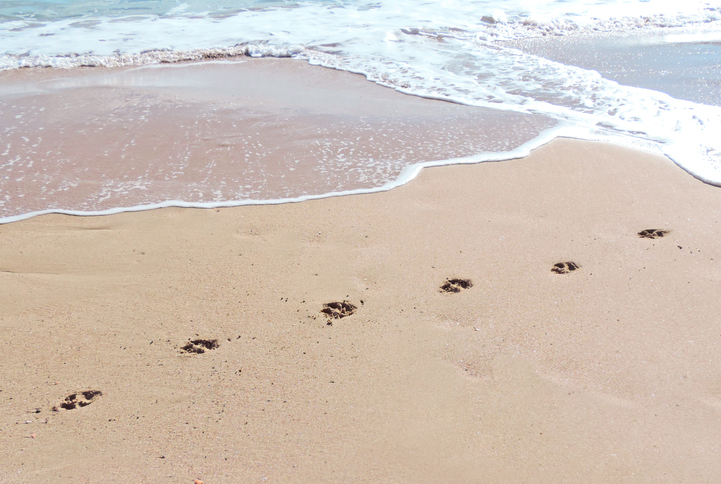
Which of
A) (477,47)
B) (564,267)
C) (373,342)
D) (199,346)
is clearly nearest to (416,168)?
(564,267)

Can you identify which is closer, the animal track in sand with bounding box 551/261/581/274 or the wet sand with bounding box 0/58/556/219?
the animal track in sand with bounding box 551/261/581/274

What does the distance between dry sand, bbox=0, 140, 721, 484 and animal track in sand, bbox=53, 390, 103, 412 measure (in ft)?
0.14

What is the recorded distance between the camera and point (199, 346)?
277cm

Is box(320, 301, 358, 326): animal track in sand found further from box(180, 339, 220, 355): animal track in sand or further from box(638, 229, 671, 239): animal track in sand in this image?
Answer: box(638, 229, 671, 239): animal track in sand

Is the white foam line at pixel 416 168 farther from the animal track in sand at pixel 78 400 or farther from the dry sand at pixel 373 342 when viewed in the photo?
the animal track in sand at pixel 78 400

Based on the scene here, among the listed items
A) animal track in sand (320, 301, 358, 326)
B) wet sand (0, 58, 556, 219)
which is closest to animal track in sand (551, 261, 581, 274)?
animal track in sand (320, 301, 358, 326)

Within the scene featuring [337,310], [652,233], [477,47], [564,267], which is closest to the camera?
[337,310]

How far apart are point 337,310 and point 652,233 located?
7.60 feet

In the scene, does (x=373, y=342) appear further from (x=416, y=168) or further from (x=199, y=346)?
(x=416, y=168)

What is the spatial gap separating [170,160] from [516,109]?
387 cm

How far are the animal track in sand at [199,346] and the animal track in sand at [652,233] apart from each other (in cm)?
292

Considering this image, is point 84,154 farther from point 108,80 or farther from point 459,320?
point 459,320

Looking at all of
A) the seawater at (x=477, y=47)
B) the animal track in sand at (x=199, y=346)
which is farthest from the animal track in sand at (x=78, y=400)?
the seawater at (x=477, y=47)

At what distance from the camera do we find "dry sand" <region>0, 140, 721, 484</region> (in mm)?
2219
